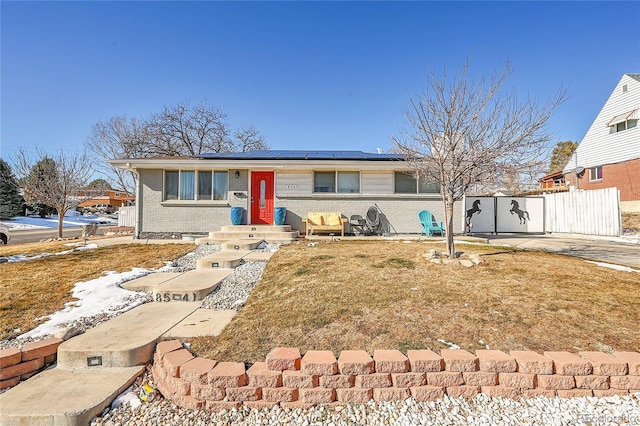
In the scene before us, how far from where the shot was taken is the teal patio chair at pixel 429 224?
33.2ft

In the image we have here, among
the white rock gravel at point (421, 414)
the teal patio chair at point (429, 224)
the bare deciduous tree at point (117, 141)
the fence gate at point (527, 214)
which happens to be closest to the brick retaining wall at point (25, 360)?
the white rock gravel at point (421, 414)

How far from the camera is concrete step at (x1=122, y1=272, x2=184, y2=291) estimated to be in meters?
4.57

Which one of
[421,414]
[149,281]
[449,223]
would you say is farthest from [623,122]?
[149,281]

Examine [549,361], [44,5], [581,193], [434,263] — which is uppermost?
[44,5]

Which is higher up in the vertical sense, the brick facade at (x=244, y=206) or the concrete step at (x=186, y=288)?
the brick facade at (x=244, y=206)

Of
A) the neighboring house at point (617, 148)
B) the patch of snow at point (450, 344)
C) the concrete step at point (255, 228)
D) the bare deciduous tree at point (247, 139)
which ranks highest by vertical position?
the bare deciduous tree at point (247, 139)

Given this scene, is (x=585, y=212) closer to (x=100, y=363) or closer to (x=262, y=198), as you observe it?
(x=262, y=198)

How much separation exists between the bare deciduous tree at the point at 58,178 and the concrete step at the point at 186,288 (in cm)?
1600

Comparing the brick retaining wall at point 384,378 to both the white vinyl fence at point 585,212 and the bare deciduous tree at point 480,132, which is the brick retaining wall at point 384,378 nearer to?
the bare deciduous tree at point 480,132

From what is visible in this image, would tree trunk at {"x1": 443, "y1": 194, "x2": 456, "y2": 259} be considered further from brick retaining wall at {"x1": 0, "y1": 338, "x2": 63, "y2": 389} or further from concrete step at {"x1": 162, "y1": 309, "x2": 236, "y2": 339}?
brick retaining wall at {"x1": 0, "y1": 338, "x2": 63, "y2": 389}

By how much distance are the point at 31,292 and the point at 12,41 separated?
7.45m

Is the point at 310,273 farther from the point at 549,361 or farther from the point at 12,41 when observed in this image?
the point at 12,41

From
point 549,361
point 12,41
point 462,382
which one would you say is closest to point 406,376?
point 462,382

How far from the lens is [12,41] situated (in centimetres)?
735
